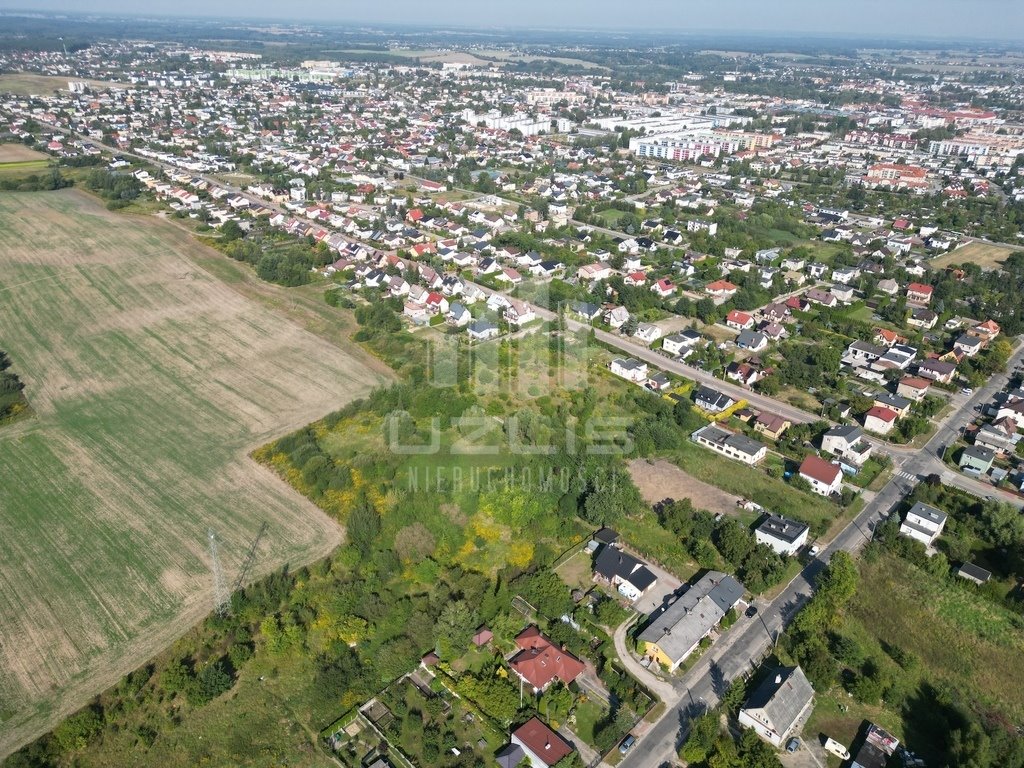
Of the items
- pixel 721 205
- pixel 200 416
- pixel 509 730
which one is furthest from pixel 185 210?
pixel 509 730

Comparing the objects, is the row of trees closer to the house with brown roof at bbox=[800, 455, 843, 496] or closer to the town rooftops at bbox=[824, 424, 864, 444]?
the house with brown roof at bbox=[800, 455, 843, 496]

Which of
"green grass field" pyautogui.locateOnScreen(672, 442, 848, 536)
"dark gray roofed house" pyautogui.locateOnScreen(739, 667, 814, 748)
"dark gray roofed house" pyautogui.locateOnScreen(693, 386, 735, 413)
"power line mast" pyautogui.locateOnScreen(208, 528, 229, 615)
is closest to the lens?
"dark gray roofed house" pyautogui.locateOnScreen(739, 667, 814, 748)

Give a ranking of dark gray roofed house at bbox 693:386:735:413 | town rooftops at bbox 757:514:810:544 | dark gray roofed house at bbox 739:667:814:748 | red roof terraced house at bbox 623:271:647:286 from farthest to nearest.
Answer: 1. red roof terraced house at bbox 623:271:647:286
2. dark gray roofed house at bbox 693:386:735:413
3. town rooftops at bbox 757:514:810:544
4. dark gray roofed house at bbox 739:667:814:748

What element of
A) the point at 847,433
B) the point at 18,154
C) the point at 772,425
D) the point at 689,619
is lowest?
the point at 689,619

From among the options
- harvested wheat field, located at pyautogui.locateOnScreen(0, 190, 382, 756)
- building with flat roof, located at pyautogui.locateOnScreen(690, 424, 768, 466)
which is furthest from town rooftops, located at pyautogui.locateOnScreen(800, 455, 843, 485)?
harvested wheat field, located at pyautogui.locateOnScreen(0, 190, 382, 756)

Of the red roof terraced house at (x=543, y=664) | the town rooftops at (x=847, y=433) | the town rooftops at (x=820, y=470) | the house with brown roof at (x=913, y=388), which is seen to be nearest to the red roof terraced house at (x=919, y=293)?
the house with brown roof at (x=913, y=388)

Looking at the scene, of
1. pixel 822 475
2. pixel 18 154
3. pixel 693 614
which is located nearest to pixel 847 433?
pixel 822 475

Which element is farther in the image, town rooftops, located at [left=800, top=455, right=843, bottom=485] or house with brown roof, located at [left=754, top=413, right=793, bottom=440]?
house with brown roof, located at [left=754, top=413, right=793, bottom=440]

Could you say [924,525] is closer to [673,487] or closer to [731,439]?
[731,439]
